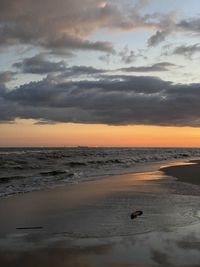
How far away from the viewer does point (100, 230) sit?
371 inches

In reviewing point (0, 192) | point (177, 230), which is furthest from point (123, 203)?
point (0, 192)

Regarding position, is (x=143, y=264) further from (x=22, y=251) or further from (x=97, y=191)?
(x=97, y=191)

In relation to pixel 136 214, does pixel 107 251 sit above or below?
below

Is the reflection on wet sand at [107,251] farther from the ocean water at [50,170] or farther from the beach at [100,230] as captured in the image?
the ocean water at [50,170]

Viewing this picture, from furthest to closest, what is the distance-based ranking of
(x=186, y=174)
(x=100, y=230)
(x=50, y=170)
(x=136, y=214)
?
1. (x=50, y=170)
2. (x=186, y=174)
3. (x=136, y=214)
4. (x=100, y=230)

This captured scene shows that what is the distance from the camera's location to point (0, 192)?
55.4 feet

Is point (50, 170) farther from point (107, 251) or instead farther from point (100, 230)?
point (107, 251)

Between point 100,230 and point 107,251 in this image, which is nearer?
point 107,251

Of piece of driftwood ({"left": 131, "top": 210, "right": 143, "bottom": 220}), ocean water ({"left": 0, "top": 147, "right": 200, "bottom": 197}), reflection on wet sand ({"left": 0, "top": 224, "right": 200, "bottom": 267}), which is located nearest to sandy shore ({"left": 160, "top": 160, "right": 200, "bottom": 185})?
ocean water ({"left": 0, "top": 147, "right": 200, "bottom": 197})

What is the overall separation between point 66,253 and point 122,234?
6.11 feet

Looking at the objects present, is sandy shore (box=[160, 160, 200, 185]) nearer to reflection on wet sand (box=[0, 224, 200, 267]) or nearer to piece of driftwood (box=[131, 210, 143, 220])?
piece of driftwood (box=[131, 210, 143, 220])

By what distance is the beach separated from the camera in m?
7.11

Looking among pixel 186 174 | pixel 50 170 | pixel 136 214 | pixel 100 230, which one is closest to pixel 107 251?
pixel 100 230

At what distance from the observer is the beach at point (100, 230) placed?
7113 mm
